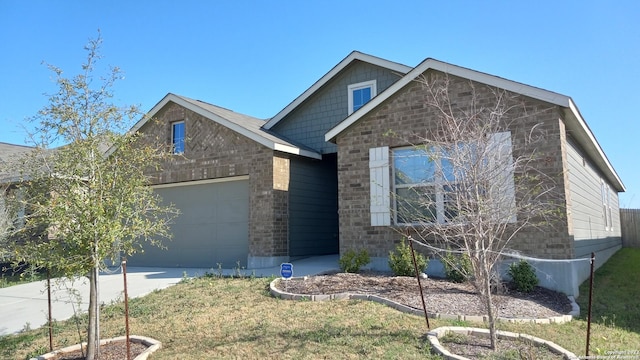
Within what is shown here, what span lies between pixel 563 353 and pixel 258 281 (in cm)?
602

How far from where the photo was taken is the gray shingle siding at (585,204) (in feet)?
32.9

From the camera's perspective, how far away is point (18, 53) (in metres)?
9.75

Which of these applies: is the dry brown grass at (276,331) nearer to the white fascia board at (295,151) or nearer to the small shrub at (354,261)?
the small shrub at (354,261)

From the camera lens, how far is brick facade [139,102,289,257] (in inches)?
478

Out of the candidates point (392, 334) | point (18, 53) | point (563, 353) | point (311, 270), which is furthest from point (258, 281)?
point (18, 53)

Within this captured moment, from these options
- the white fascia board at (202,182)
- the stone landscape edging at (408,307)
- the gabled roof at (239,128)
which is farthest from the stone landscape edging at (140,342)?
the white fascia board at (202,182)

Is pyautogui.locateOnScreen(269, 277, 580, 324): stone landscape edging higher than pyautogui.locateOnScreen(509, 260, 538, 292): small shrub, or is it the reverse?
pyautogui.locateOnScreen(509, 260, 538, 292): small shrub

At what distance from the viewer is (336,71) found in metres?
14.3

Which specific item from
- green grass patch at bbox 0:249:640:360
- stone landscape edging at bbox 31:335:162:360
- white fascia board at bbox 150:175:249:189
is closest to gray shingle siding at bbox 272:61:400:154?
white fascia board at bbox 150:175:249:189

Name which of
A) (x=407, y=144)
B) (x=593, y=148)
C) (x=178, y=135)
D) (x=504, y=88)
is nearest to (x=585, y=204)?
(x=593, y=148)

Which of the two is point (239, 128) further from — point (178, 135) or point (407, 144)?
point (407, 144)

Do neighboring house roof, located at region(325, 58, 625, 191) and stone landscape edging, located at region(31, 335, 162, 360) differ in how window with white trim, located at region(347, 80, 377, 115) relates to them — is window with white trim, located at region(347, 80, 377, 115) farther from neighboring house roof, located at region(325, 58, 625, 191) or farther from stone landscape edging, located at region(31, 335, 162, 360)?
stone landscape edging, located at region(31, 335, 162, 360)

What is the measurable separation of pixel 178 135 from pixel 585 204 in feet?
40.1

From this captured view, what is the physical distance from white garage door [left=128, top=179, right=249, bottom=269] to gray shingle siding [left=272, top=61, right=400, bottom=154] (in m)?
2.95
